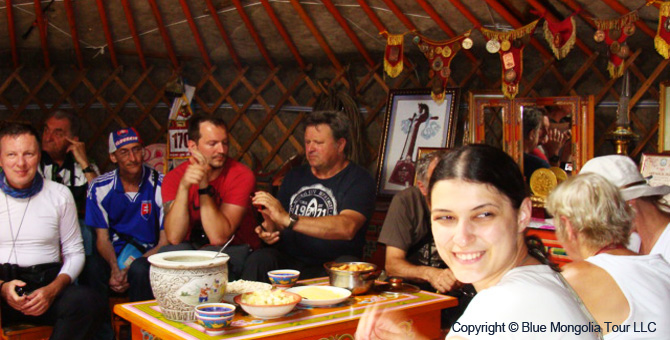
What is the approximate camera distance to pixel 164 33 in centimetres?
394

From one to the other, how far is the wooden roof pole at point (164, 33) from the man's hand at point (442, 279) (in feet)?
7.74

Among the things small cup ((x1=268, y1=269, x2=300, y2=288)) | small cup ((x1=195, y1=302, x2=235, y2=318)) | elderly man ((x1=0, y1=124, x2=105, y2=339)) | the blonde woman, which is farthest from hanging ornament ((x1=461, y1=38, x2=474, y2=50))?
small cup ((x1=195, y1=302, x2=235, y2=318))

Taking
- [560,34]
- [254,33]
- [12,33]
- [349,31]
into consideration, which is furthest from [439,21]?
[12,33]

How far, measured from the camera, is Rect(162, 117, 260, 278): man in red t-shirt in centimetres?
248

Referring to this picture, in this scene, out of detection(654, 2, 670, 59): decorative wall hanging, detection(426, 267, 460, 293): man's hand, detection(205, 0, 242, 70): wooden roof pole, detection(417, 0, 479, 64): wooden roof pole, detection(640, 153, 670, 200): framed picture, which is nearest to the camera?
detection(426, 267, 460, 293): man's hand

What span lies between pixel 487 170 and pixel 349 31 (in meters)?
2.81

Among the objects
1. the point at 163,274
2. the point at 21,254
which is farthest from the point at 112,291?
the point at 163,274

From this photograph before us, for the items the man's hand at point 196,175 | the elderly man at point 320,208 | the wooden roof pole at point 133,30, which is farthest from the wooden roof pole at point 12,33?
the elderly man at point 320,208

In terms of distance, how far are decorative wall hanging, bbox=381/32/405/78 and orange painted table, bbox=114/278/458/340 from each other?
1.75 meters

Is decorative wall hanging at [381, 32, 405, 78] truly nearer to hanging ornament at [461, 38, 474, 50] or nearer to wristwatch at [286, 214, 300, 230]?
hanging ornament at [461, 38, 474, 50]

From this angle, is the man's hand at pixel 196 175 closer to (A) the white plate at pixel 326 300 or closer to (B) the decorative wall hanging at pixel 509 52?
(A) the white plate at pixel 326 300

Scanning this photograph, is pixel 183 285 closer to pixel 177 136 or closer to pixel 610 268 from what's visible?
pixel 610 268

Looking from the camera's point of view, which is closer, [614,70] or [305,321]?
[305,321]

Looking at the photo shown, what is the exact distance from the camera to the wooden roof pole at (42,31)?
372cm
